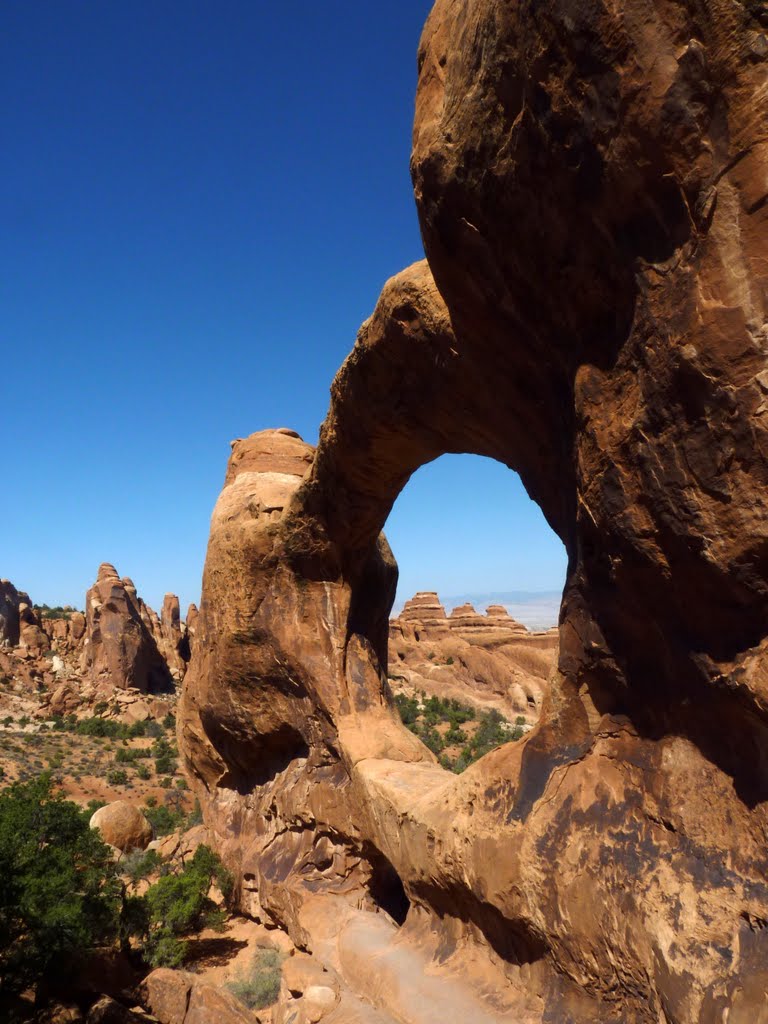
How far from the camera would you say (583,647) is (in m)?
4.91

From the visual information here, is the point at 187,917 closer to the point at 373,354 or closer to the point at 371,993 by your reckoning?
the point at 371,993

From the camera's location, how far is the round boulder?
1319 centimetres

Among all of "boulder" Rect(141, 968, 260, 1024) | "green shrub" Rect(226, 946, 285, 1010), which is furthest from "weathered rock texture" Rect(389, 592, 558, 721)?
"boulder" Rect(141, 968, 260, 1024)

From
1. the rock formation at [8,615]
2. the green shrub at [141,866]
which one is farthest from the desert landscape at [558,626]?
the rock formation at [8,615]

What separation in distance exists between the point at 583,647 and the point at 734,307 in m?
2.74

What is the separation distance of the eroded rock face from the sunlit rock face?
40732 mm

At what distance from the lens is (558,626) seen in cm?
547

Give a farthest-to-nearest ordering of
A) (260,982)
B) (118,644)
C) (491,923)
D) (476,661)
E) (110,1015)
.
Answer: (476,661)
(118,644)
(260,982)
(110,1015)
(491,923)

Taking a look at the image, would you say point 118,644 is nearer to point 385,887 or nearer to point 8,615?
point 8,615

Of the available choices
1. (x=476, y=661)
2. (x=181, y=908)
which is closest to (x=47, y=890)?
(x=181, y=908)

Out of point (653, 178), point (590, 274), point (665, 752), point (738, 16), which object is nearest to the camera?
point (738, 16)

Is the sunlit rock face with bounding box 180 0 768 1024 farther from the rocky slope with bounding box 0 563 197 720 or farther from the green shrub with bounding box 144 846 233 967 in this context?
the rocky slope with bounding box 0 563 197 720

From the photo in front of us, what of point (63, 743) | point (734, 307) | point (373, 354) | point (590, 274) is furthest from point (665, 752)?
point (63, 743)

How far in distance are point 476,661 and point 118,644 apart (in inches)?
984
